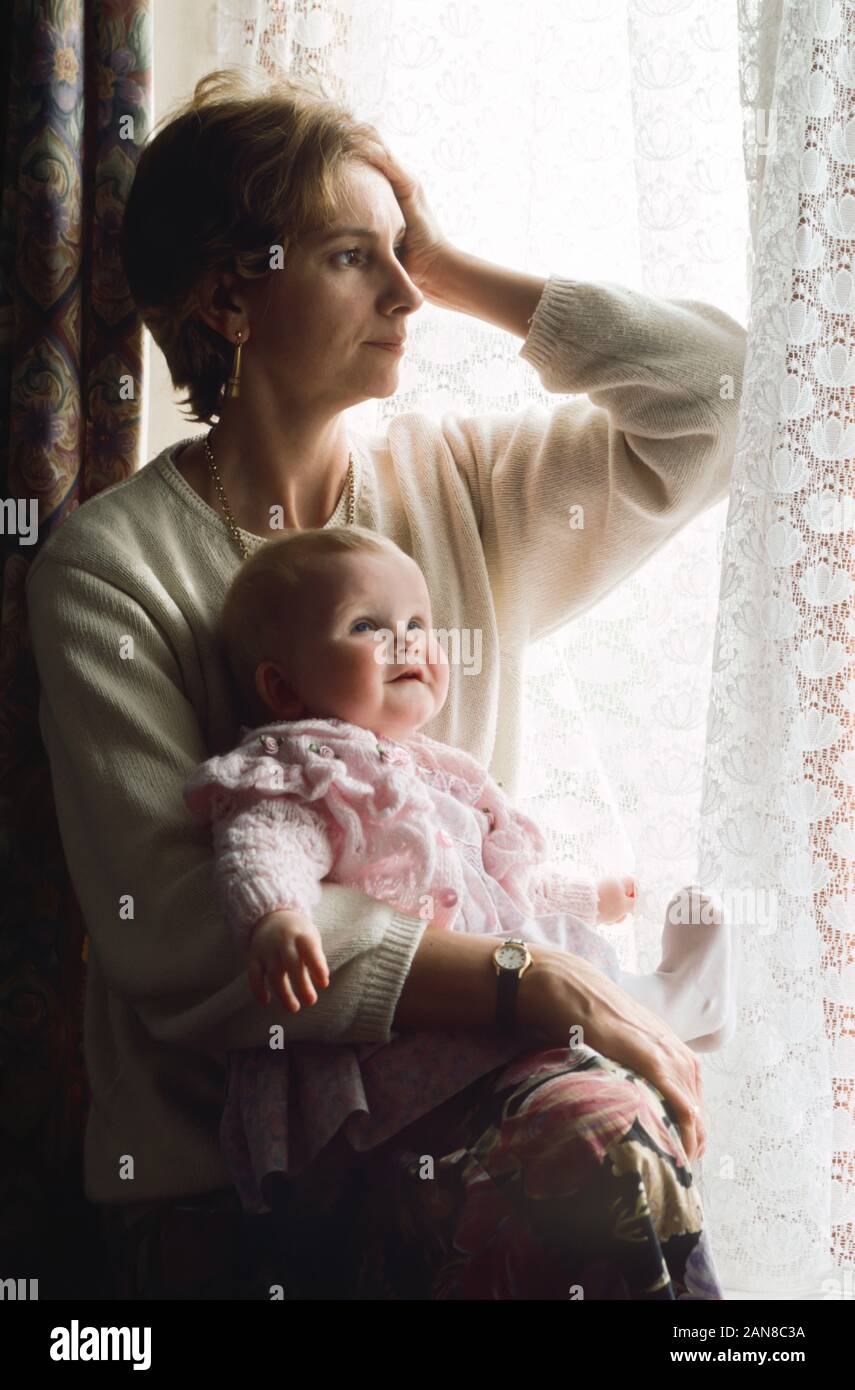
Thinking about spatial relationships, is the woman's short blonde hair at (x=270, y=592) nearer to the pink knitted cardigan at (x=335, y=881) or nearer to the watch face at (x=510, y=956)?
the pink knitted cardigan at (x=335, y=881)

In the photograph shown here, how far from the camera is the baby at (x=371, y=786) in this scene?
1.18 meters

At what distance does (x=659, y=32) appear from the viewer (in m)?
1.36

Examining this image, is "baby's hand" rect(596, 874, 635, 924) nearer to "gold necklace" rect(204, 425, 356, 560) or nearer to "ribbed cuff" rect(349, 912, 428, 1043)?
"ribbed cuff" rect(349, 912, 428, 1043)

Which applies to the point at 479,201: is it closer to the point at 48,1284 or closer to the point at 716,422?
the point at 716,422

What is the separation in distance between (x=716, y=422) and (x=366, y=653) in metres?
0.45

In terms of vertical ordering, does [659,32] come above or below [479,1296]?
above

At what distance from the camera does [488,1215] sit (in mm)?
1093

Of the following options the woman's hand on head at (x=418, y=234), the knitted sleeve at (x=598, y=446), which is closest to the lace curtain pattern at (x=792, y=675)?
the knitted sleeve at (x=598, y=446)

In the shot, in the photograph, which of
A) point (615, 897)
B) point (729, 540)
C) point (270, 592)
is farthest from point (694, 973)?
point (270, 592)

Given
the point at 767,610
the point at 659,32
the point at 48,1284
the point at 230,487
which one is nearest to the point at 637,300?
the point at 659,32

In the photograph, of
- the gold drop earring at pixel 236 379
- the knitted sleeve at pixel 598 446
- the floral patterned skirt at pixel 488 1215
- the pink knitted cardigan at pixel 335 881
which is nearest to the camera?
the floral patterned skirt at pixel 488 1215

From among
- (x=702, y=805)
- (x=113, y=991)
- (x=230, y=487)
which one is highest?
(x=230, y=487)

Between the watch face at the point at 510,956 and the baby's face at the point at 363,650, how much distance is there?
0.23m

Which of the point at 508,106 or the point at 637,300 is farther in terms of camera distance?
the point at 508,106
